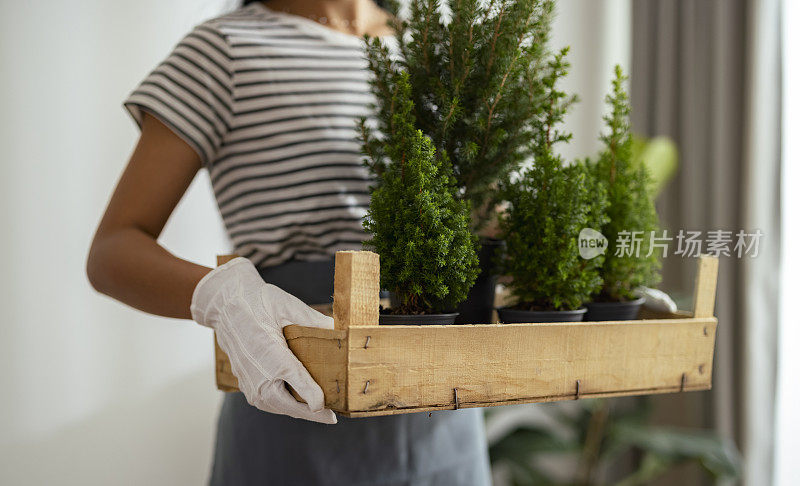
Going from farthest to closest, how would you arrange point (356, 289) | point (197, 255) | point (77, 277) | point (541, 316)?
1. point (197, 255)
2. point (77, 277)
3. point (541, 316)
4. point (356, 289)

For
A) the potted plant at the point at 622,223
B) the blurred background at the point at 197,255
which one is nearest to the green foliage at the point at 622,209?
the potted plant at the point at 622,223

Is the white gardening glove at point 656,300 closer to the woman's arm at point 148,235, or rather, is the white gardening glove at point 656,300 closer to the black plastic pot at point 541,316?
the black plastic pot at point 541,316

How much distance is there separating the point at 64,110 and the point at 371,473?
96 centimetres

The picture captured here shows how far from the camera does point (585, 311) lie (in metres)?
0.65

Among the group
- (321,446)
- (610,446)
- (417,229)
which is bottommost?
(610,446)

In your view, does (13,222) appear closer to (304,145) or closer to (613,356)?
(304,145)

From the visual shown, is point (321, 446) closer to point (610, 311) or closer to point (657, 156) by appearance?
point (610, 311)

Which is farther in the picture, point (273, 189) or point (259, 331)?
point (273, 189)

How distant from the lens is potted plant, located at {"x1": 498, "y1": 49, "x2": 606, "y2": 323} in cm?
62

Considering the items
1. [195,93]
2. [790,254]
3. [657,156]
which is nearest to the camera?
[195,93]

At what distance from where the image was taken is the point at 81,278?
4.33 ft

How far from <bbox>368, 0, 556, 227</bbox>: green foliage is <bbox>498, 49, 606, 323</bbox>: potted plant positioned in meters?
0.02

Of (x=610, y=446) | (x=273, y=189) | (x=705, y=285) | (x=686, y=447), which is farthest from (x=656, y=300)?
(x=610, y=446)

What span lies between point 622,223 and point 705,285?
0.10 metres
